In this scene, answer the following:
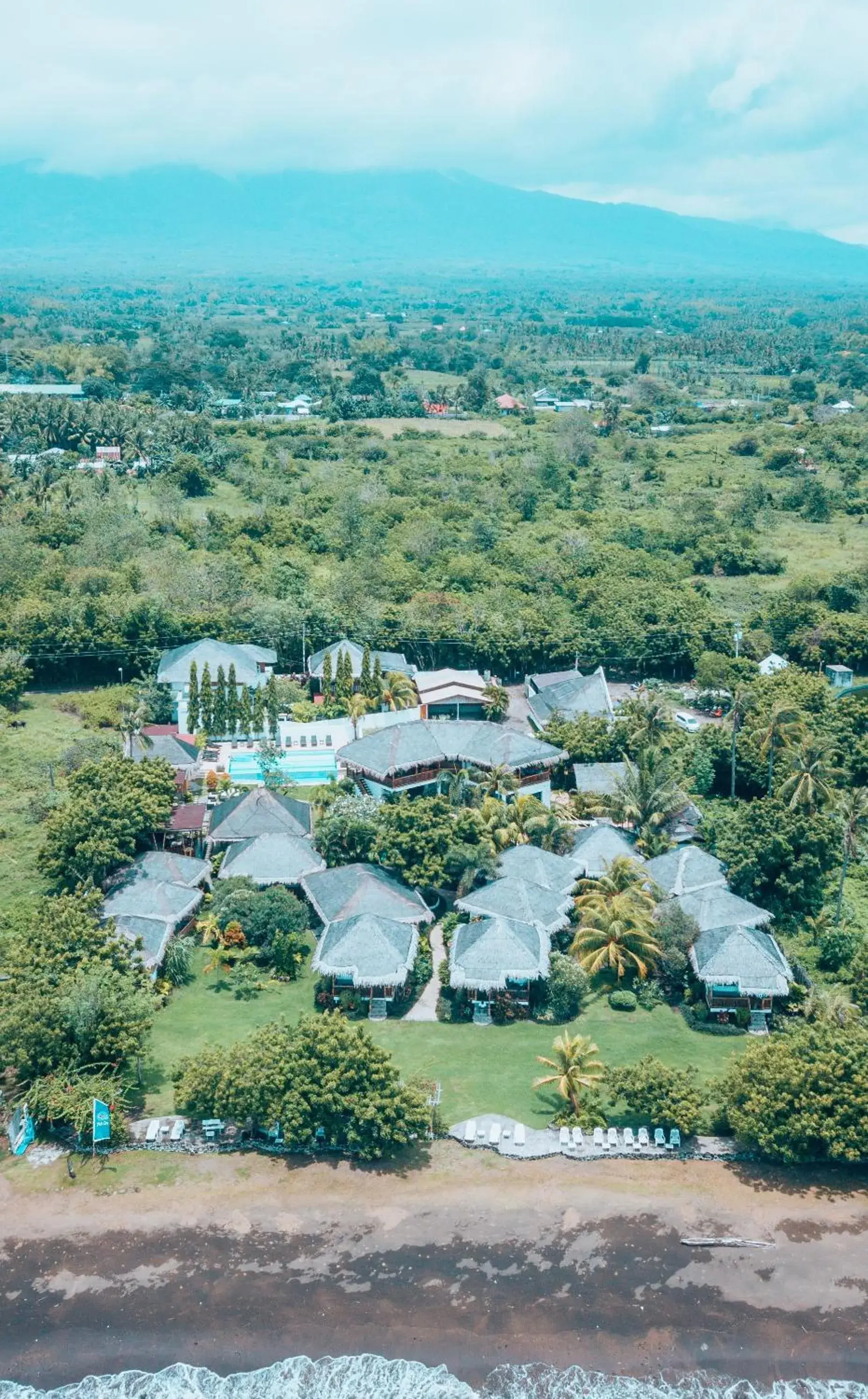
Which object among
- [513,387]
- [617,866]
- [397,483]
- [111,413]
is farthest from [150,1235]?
[513,387]

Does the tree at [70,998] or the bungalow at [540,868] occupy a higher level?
the bungalow at [540,868]

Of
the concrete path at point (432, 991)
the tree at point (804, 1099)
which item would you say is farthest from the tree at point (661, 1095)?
the concrete path at point (432, 991)

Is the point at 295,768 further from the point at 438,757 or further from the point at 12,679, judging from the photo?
the point at 12,679

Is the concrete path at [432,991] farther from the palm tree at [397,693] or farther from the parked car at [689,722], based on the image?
the parked car at [689,722]

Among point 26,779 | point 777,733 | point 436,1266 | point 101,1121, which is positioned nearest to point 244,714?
point 26,779

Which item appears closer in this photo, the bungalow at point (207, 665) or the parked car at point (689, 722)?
the parked car at point (689, 722)

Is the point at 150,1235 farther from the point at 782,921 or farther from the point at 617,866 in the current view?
the point at 782,921
